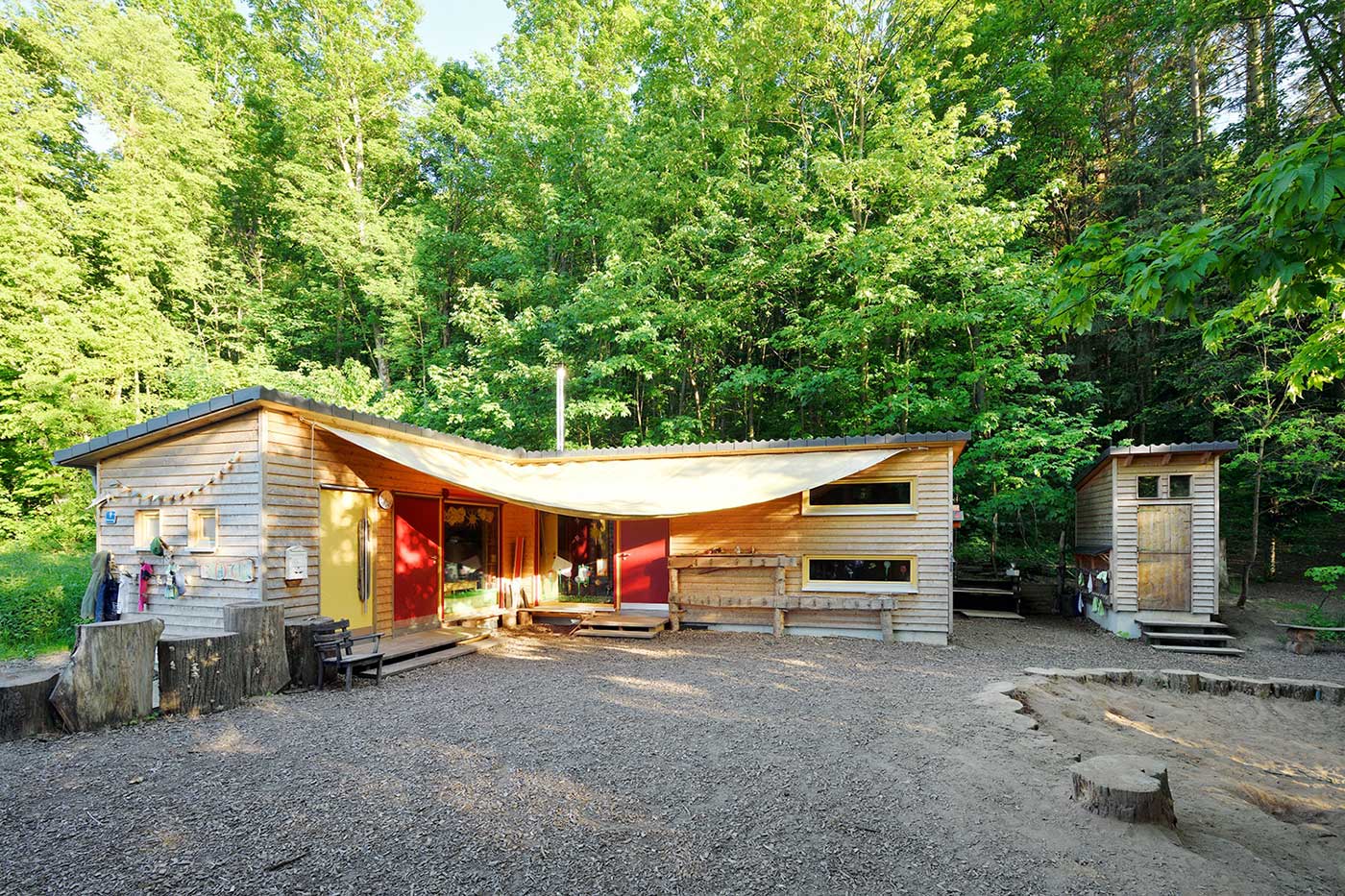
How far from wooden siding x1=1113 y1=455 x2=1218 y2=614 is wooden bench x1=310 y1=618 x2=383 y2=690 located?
844 centimetres

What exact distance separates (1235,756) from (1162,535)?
14.5 ft

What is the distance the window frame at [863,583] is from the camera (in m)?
7.69

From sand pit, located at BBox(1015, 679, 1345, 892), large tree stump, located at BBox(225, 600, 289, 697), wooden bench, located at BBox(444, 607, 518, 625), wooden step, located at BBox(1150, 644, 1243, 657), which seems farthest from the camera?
wooden bench, located at BBox(444, 607, 518, 625)

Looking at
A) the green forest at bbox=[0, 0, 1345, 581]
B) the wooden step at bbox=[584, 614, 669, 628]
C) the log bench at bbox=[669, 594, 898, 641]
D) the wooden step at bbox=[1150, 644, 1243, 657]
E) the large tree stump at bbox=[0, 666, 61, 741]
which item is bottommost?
the wooden step at bbox=[1150, 644, 1243, 657]

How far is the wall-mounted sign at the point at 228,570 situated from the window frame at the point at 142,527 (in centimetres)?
70

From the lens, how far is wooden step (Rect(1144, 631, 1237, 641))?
293 inches

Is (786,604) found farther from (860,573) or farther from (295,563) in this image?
(295,563)

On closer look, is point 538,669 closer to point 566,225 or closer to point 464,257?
point 566,225

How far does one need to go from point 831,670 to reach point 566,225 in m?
10.9

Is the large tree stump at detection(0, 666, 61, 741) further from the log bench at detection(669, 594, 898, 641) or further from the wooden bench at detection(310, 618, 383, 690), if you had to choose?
the log bench at detection(669, 594, 898, 641)

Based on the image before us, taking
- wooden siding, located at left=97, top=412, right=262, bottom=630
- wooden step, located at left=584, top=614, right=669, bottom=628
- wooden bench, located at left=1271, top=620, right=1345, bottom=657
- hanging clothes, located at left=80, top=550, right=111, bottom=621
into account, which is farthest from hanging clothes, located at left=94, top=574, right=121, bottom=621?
wooden bench, located at left=1271, top=620, right=1345, bottom=657

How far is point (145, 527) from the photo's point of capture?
6.18 m

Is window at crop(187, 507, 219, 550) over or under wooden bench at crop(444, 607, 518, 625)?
over

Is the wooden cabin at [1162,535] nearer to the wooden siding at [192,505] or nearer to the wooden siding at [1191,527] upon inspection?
the wooden siding at [1191,527]
